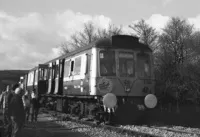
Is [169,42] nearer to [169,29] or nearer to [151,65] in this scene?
[169,29]

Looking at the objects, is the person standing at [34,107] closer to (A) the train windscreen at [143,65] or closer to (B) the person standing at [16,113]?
(A) the train windscreen at [143,65]

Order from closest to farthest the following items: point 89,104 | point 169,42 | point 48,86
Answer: point 89,104 < point 48,86 < point 169,42

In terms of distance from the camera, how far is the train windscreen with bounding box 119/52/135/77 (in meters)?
12.4

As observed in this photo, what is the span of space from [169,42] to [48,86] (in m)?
19.0

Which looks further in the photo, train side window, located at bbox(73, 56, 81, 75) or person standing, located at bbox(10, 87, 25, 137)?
train side window, located at bbox(73, 56, 81, 75)

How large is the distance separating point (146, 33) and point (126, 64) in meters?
26.0

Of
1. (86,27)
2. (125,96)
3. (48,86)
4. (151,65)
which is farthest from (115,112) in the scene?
(86,27)

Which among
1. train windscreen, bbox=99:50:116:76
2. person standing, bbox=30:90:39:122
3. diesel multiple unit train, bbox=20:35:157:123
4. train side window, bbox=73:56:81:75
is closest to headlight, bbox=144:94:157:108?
diesel multiple unit train, bbox=20:35:157:123

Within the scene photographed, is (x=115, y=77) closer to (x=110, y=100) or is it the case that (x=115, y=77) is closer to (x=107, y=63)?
(x=107, y=63)

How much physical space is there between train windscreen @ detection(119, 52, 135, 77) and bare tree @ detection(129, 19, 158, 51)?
2397 centimetres

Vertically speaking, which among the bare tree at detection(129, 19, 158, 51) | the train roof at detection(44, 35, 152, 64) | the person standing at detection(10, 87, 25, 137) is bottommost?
the person standing at detection(10, 87, 25, 137)

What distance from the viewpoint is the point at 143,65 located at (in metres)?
12.9

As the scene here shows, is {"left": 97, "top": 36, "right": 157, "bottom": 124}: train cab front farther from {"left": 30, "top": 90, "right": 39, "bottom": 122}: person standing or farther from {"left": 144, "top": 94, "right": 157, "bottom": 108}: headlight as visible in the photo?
{"left": 30, "top": 90, "right": 39, "bottom": 122}: person standing

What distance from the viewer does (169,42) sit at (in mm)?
33969
